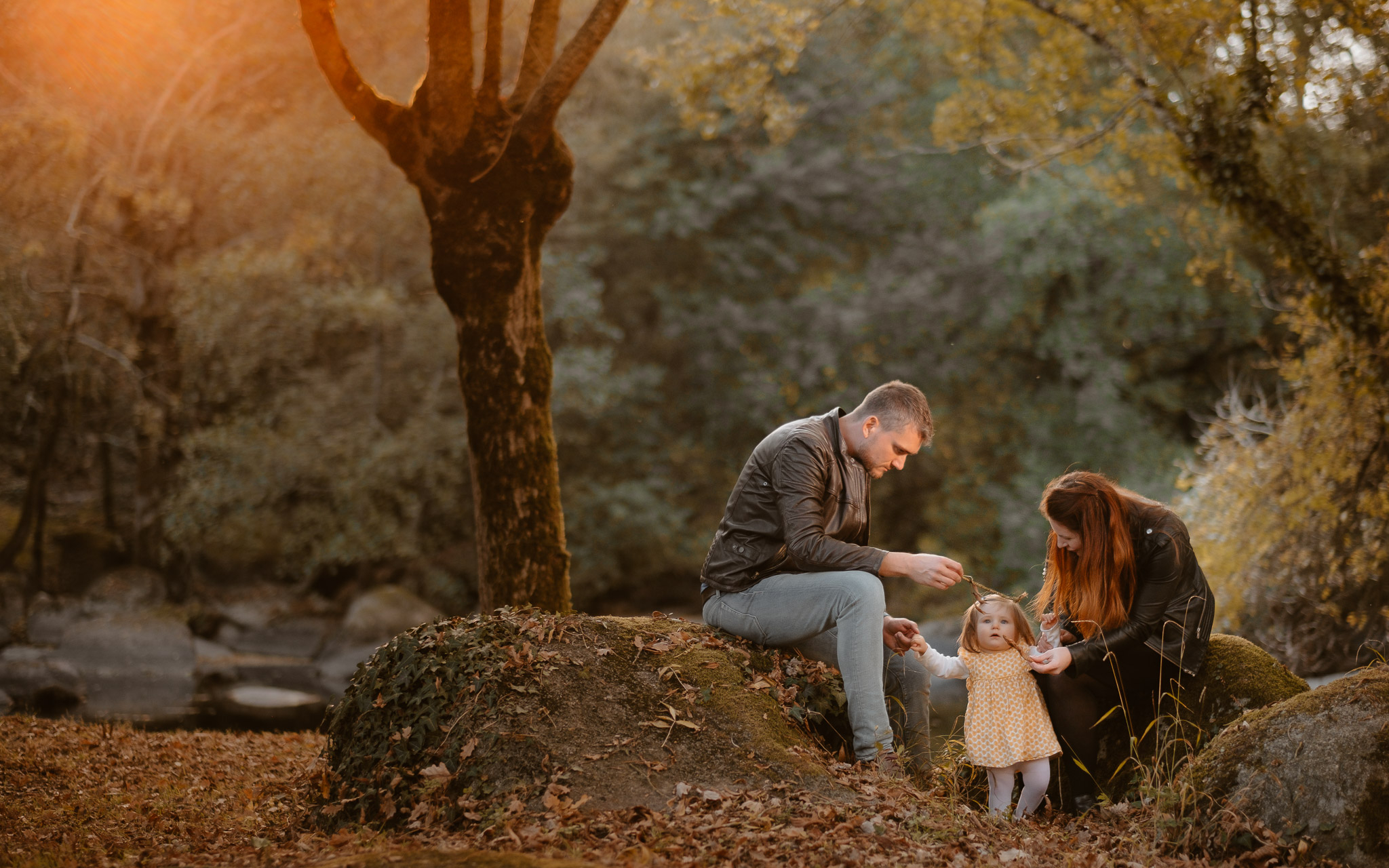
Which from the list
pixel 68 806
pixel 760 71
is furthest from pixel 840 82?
pixel 68 806

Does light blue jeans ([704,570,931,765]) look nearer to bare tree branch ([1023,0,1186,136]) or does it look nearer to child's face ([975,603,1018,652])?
child's face ([975,603,1018,652])

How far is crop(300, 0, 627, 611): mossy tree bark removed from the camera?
6.48 meters

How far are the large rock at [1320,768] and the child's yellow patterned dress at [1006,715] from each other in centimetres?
65

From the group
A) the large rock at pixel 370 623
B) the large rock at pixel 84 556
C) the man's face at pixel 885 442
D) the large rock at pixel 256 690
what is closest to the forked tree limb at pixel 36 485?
the large rock at pixel 84 556

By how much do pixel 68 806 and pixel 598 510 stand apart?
12958mm

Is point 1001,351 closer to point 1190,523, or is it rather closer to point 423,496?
point 1190,523

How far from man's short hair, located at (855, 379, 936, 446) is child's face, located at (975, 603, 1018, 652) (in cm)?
92

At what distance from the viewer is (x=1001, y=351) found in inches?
778

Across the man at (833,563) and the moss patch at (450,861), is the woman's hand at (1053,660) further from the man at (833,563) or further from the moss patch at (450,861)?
the moss patch at (450,861)

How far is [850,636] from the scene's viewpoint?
4.84 meters

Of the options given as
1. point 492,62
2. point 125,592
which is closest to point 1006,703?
point 492,62

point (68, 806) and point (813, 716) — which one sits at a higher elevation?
point (813, 716)

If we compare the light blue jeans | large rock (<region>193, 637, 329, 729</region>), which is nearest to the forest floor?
the light blue jeans

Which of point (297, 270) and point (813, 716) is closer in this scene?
point (813, 716)
